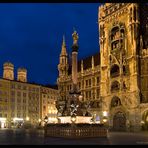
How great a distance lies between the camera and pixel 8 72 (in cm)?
14212

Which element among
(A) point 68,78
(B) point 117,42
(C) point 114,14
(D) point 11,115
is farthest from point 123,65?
(D) point 11,115

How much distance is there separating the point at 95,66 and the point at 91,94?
7655mm

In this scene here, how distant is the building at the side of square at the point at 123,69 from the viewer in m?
72.4

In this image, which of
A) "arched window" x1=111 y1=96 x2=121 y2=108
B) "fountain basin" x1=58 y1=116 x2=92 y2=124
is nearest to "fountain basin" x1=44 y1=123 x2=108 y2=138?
"fountain basin" x1=58 y1=116 x2=92 y2=124

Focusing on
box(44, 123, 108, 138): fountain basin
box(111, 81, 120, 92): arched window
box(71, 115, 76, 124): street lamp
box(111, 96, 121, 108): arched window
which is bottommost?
box(44, 123, 108, 138): fountain basin

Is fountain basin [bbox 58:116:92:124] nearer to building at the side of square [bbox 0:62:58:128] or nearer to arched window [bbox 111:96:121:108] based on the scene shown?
arched window [bbox 111:96:121:108]

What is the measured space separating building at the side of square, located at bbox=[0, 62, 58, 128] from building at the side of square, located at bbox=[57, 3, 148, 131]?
30.7m

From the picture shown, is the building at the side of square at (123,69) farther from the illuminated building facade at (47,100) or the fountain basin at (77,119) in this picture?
the illuminated building facade at (47,100)

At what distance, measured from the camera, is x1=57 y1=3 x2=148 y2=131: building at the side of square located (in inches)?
2852

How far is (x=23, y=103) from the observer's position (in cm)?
12181

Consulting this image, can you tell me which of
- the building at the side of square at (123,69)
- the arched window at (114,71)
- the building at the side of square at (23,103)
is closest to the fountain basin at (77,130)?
the building at the side of square at (123,69)

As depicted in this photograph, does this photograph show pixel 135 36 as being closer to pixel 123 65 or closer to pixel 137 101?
→ pixel 123 65

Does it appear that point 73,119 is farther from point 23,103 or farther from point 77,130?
point 23,103

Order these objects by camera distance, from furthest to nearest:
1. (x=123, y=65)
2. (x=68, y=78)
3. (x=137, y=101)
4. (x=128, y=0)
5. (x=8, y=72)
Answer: (x=8, y=72), (x=68, y=78), (x=123, y=65), (x=137, y=101), (x=128, y=0)
